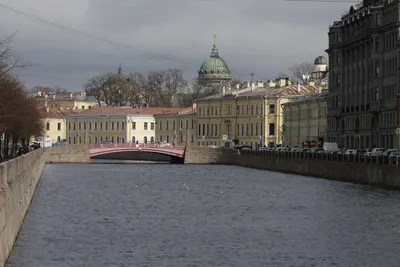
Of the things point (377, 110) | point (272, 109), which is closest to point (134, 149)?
point (272, 109)

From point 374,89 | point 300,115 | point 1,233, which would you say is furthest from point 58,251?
point 300,115

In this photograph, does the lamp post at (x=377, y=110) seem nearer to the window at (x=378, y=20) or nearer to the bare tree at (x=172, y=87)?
the window at (x=378, y=20)

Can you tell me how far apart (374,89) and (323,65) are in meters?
80.5

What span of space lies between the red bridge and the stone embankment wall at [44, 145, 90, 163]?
75 cm

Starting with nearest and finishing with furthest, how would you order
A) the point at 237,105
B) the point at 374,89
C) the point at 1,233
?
the point at 1,233, the point at 374,89, the point at 237,105

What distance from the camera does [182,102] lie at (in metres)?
196

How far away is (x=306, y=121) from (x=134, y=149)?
2005 centimetres

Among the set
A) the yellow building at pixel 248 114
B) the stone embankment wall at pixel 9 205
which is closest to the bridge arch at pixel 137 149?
the yellow building at pixel 248 114

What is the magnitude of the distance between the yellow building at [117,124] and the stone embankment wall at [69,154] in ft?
160

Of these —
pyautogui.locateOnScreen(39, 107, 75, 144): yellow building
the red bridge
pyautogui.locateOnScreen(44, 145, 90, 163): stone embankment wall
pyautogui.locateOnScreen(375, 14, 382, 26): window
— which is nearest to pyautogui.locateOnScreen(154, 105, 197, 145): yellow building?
pyautogui.locateOnScreen(39, 107, 75, 144): yellow building

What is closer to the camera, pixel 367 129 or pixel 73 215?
pixel 73 215

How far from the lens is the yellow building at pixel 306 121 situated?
124 meters

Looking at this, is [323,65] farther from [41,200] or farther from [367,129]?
[41,200]

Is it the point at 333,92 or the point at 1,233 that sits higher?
the point at 333,92
